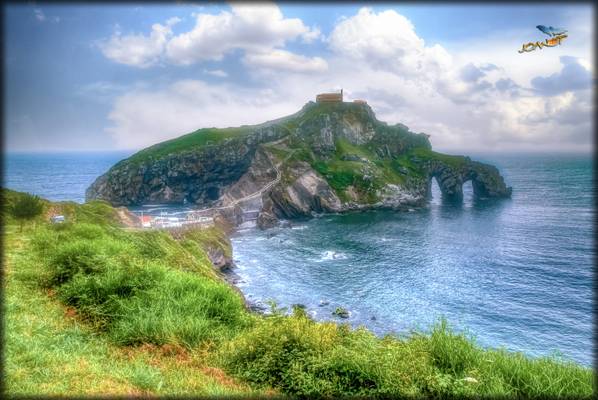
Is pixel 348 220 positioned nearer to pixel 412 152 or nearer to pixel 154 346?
pixel 412 152

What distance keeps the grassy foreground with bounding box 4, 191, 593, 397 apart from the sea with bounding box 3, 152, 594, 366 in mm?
7004

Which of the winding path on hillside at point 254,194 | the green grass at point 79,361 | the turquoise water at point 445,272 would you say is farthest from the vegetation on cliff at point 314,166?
the green grass at point 79,361

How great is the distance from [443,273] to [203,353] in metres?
58.3

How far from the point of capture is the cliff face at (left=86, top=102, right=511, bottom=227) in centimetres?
12494

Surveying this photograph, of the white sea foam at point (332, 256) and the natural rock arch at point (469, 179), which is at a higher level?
the natural rock arch at point (469, 179)

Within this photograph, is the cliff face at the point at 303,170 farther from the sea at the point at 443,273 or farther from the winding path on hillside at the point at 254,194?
the sea at the point at 443,273

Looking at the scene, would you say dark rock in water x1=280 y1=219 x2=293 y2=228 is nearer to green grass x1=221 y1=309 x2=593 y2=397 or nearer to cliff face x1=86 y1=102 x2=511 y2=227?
cliff face x1=86 y1=102 x2=511 y2=227

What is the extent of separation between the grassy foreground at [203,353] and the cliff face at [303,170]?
96.9 meters

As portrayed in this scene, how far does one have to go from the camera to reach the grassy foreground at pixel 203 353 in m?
10.2

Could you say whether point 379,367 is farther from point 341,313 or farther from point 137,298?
point 341,313

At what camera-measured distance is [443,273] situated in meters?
64.2

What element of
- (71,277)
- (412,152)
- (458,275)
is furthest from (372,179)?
(71,277)

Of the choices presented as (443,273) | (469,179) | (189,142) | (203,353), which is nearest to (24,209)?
(203,353)

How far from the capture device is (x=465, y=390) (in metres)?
10.6
